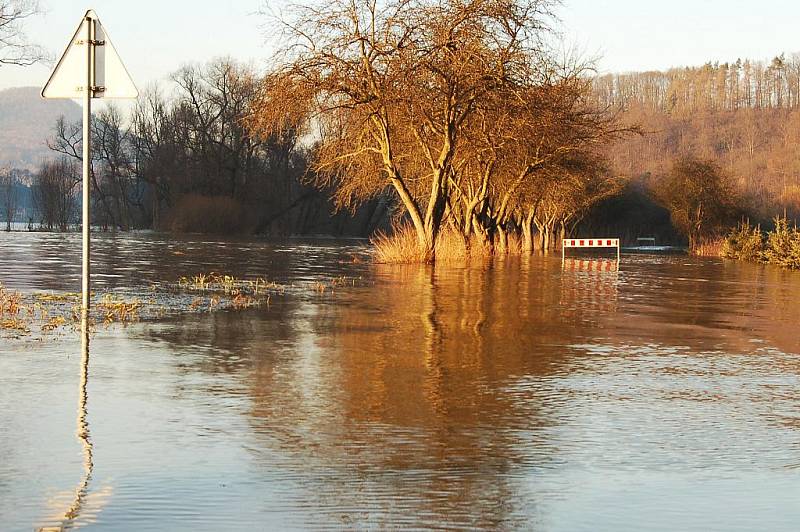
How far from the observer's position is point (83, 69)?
1344 cm

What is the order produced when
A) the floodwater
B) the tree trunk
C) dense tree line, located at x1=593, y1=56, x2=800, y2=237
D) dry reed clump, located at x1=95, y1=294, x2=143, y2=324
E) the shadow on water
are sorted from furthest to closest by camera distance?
dense tree line, located at x1=593, y1=56, x2=800, y2=237 < the tree trunk < dry reed clump, located at x1=95, y1=294, x2=143, y2=324 < the floodwater < the shadow on water

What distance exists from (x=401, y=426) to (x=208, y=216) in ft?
282

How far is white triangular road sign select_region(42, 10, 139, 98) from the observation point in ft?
43.9

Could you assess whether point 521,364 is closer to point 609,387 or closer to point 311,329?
point 609,387

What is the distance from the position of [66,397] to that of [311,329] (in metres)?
5.62

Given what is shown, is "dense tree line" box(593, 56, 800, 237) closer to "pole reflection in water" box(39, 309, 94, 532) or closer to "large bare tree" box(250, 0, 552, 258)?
"large bare tree" box(250, 0, 552, 258)

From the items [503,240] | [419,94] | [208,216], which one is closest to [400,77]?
[419,94]

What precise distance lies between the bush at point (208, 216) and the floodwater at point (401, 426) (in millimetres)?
77871

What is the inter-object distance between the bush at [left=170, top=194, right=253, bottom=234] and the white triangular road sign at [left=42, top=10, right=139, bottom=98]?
78.9 metres

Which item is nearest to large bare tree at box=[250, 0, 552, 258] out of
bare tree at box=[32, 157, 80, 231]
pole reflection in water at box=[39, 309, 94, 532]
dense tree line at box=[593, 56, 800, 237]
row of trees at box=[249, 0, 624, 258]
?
row of trees at box=[249, 0, 624, 258]

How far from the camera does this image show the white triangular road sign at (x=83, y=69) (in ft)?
43.9

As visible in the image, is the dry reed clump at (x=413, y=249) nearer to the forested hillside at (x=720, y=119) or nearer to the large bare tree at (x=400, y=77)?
the large bare tree at (x=400, y=77)

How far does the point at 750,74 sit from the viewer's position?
587ft

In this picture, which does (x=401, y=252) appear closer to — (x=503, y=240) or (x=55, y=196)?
(x=503, y=240)
